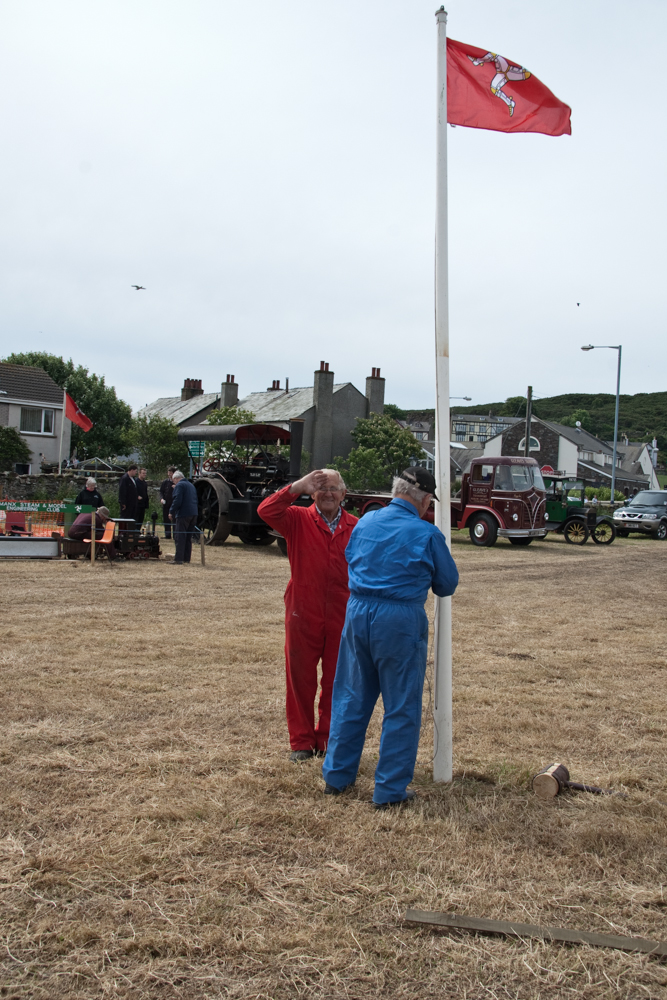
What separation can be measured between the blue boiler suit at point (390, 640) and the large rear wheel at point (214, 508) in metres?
12.5

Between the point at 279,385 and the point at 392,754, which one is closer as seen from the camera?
the point at 392,754

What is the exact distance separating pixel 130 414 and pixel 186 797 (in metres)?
54.5

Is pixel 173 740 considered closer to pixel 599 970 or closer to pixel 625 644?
pixel 599 970

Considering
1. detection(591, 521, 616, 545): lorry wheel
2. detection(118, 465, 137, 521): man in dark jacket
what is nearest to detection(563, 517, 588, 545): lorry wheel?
detection(591, 521, 616, 545): lorry wheel

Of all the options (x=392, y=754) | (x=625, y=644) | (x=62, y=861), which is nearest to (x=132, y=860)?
(x=62, y=861)

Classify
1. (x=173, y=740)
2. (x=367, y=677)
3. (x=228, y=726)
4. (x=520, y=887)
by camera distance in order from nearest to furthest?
(x=520, y=887), (x=367, y=677), (x=173, y=740), (x=228, y=726)

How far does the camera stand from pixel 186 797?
12.7ft

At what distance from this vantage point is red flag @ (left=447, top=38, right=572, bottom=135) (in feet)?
14.9

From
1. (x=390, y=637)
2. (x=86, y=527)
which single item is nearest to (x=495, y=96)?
(x=390, y=637)

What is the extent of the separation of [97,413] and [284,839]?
176ft

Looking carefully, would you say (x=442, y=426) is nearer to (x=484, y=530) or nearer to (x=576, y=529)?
(x=484, y=530)

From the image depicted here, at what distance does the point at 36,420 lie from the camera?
1634 inches

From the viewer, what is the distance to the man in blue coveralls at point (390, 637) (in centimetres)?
377

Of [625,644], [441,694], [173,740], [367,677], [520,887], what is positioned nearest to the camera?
[520,887]
